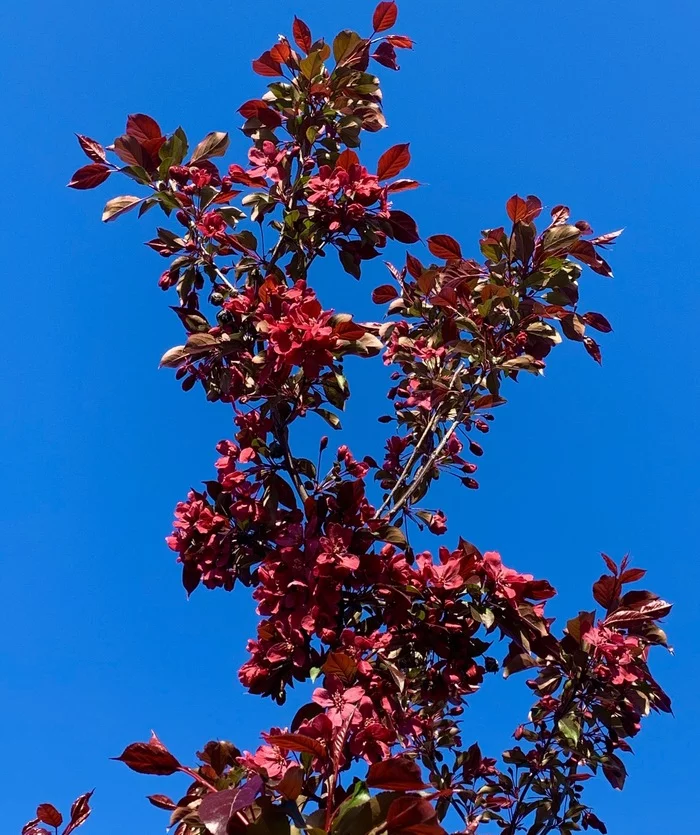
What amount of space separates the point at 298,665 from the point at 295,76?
7.32ft

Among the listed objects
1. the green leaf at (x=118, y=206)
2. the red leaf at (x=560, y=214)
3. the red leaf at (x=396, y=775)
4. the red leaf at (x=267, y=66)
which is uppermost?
the red leaf at (x=267, y=66)

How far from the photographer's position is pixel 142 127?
8.08ft

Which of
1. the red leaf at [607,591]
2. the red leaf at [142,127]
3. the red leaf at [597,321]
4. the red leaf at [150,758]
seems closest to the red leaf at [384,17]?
the red leaf at [142,127]

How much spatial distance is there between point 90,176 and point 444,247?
4.56 feet

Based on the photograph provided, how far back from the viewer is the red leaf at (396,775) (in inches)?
48.8

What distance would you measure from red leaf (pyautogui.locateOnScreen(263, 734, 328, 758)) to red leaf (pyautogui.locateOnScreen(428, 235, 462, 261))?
1.96m

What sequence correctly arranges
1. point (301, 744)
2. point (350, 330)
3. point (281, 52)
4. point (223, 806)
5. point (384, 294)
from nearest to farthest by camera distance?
point (223, 806) < point (301, 744) < point (350, 330) < point (281, 52) < point (384, 294)

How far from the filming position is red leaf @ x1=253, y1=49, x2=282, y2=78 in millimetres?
2662

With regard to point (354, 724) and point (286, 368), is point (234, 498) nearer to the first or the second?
point (286, 368)

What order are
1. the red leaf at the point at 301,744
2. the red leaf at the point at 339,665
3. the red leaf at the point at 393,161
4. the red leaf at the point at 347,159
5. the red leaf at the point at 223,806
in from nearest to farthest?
the red leaf at the point at 223,806 → the red leaf at the point at 301,744 → the red leaf at the point at 339,665 → the red leaf at the point at 347,159 → the red leaf at the point at 393,161

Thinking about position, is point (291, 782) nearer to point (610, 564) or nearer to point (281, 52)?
point (610, 564)

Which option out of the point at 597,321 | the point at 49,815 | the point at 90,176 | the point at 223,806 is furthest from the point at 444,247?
the point at 49,815

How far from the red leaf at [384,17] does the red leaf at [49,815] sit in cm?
289

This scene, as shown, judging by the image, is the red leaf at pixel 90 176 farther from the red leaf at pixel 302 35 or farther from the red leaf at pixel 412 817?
the red leaf at pixel 412 817
